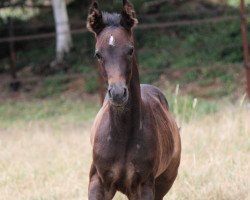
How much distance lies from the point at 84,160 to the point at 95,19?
11.6 feet

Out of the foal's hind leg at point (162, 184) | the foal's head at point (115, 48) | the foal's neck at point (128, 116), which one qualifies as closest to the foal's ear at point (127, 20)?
the foal's head at point (115, 48)

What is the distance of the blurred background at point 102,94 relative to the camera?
6418mm

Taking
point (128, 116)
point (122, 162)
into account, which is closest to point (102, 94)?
point (128, 116)

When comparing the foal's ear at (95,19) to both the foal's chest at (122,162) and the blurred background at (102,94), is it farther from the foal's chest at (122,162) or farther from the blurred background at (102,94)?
the blurred background at (102,94)

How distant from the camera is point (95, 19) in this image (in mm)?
4266

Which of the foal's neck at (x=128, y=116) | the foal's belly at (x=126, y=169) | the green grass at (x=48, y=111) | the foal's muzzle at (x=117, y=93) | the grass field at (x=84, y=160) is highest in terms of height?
the foal's muzzle at (x=117, y=93)

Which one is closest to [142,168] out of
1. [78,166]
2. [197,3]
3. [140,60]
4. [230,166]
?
[230,166]

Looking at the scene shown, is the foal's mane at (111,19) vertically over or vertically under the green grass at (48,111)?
over

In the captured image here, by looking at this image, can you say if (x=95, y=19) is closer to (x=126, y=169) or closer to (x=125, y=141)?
(x=125, y=141)

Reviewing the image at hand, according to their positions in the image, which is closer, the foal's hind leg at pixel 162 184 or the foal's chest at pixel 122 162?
the foal's chest at pixel 122 162

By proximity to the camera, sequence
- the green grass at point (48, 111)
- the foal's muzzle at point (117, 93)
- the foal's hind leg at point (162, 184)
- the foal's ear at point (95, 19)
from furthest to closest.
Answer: the green grass at point (48, 111)
the foal's hind leg at point (162, 184)
the foal's ear at point (95, 19)
the foal's muzzle at point (117, 93)

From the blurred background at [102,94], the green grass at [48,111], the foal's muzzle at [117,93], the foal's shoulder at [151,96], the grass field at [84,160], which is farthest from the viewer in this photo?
the green grass at [48,111]

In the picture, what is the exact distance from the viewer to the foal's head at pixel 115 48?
383cm

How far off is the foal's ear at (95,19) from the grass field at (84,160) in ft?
6.98
